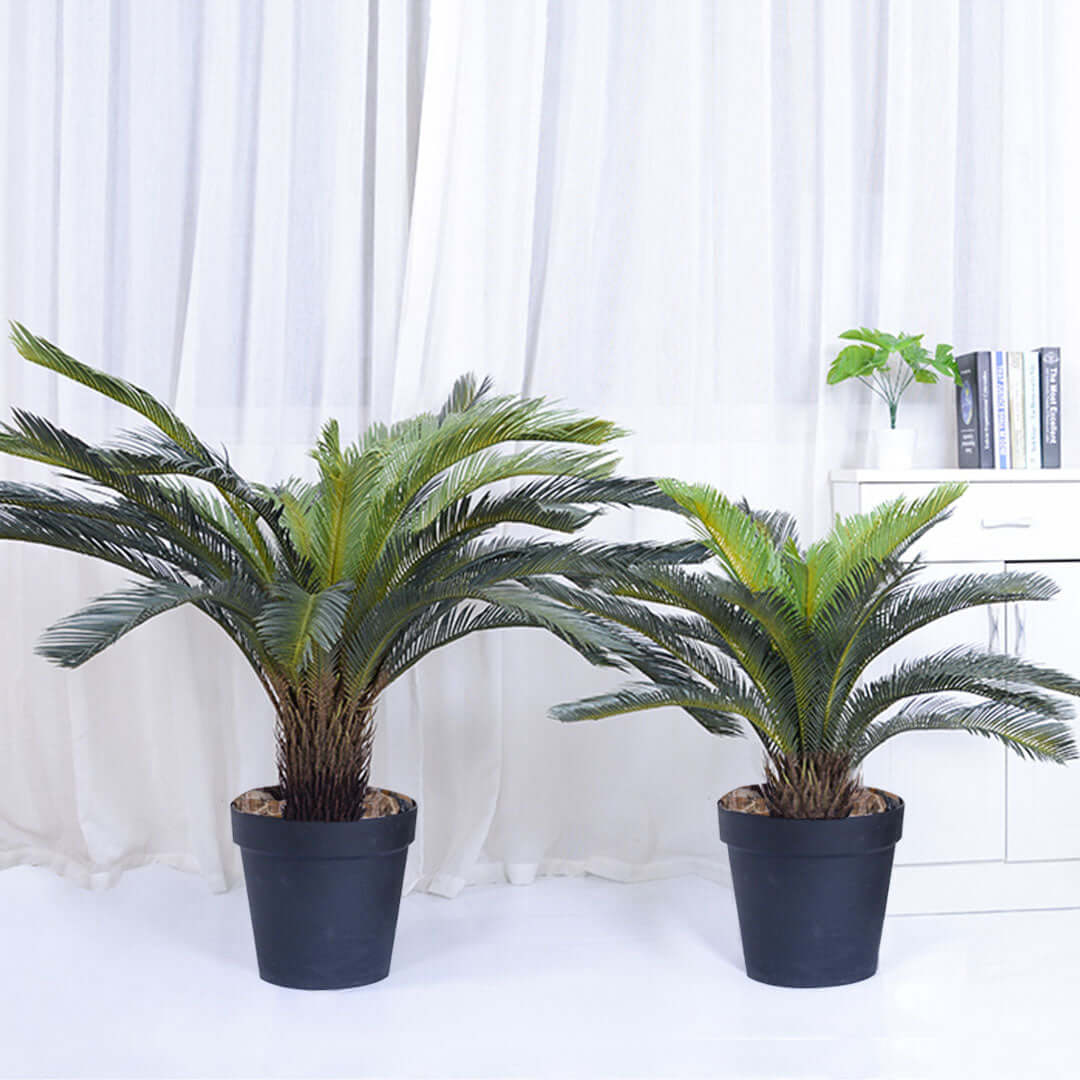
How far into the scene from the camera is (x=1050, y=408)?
9.41 ft

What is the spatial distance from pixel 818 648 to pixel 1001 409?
1.04 metres

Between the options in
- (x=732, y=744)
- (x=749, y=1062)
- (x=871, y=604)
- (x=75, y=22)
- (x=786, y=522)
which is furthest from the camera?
(x=732, y=744)

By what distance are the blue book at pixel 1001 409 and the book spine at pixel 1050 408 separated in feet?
0.27

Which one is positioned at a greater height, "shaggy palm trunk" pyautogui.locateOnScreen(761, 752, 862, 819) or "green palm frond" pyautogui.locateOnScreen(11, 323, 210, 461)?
"green palm frond" pyautogui.locateOnScreen(11, 323, 210, 461)

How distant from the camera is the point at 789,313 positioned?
9.83 ft

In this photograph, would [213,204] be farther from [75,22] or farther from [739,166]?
[739,166]

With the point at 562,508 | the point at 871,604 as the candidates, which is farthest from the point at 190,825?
the point at 871,604

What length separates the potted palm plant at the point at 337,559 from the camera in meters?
2.09

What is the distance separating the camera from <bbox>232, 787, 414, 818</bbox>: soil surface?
7.78 ft

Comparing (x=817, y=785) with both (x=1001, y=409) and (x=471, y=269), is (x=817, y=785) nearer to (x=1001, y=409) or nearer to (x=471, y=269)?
(x=1001, y=409)

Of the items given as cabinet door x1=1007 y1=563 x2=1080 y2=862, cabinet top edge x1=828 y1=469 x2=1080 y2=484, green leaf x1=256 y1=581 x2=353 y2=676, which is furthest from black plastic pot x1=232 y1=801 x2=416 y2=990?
cabinet door x1=1007 y1=563 x2=1080 y2=862

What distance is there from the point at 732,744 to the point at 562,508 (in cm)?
95

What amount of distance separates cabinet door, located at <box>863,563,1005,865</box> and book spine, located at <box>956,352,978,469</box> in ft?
1.15

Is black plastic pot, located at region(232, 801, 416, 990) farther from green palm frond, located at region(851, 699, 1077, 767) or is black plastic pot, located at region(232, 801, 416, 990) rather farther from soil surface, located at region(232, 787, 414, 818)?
green palm frond, located at region(851, 699, 1077, 767)
